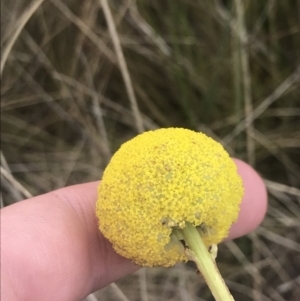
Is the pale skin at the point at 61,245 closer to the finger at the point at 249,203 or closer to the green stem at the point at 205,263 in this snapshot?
the finger at the point at 249,203

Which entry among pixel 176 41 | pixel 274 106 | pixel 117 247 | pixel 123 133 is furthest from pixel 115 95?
pixel 117 247

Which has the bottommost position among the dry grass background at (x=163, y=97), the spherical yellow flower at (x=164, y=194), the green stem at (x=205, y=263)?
the green stem at (x=205, y=263)

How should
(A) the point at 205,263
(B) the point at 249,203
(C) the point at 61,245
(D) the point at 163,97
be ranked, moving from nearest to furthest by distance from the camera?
(A) the point at 205,263
(C) the point at 61,245
(B) the point at 249,203
(D) the point at 163,97

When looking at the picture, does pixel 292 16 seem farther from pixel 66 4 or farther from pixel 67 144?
pixel 67 144

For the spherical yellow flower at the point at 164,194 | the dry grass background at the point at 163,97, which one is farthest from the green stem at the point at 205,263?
the dry grass background at the point at 163,97

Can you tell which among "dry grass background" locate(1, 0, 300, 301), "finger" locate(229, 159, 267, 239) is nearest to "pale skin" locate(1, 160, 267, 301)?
"finger" locate(229, 159, 267, 239)

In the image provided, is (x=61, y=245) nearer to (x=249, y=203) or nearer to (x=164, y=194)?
(x=164, y=194)

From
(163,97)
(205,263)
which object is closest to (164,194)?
(205,263)
